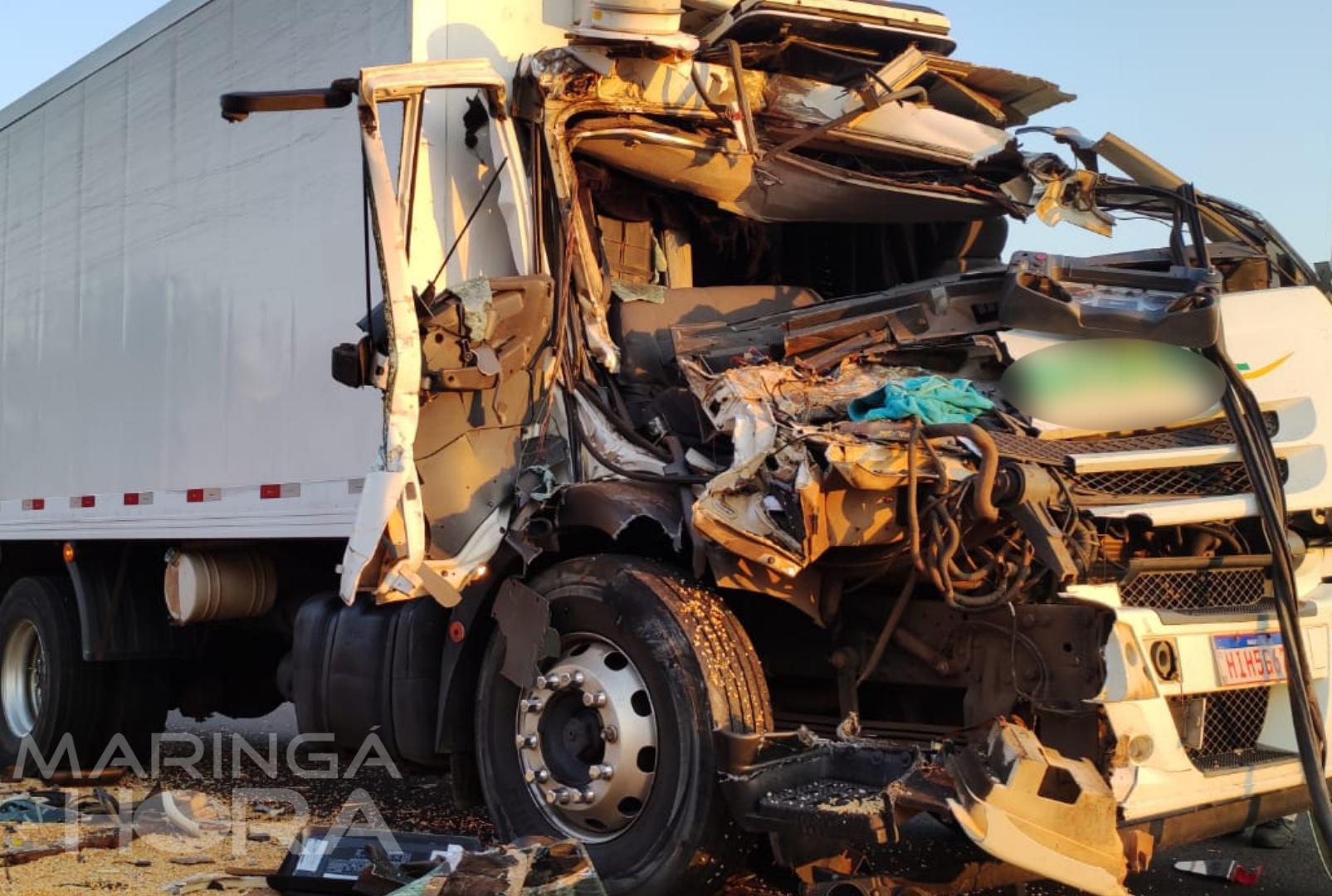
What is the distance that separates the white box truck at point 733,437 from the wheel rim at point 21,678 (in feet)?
6.32

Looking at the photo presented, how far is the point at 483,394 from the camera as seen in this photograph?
5.39 m

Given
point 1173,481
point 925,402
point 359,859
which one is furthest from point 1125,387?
point 359,859

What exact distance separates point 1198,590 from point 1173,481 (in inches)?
14.0

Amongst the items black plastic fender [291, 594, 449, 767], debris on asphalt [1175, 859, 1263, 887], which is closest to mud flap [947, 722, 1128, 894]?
debris on asphalt [1175, 859, 1263, 887]

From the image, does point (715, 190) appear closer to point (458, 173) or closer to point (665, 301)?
point (665, 301)

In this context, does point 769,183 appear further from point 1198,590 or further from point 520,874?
→ point 520,874

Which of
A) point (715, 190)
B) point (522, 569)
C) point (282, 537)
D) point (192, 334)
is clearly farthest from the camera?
point (192, 334)

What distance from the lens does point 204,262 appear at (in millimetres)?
7219

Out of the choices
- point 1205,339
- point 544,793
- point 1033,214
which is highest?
point 1033,214

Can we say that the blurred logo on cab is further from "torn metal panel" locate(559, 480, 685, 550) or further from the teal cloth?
"torn metal panel" locate(559, 480, 685, 550)

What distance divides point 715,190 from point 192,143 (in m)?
2.95

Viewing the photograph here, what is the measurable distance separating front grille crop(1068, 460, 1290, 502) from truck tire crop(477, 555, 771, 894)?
123cm

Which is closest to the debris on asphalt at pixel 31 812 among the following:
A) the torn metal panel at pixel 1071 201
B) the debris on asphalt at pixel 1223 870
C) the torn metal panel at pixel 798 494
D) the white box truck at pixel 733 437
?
the white box truck at pixel 733 437

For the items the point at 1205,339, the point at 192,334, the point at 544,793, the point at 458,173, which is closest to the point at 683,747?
the point at 544,793
